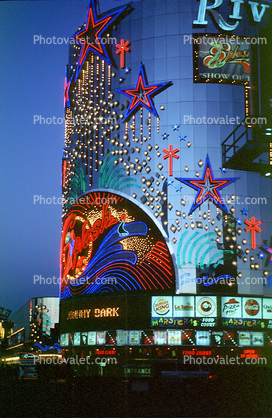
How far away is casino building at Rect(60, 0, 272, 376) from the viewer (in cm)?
3666

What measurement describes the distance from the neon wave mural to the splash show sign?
11.3 meters

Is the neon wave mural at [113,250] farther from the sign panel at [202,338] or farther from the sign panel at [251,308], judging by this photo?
the sign panel at [251,308]

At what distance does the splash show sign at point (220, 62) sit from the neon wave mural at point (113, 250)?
11.3 metres

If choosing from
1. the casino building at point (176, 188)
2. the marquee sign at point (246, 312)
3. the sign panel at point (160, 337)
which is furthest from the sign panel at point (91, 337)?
the marquee sign at point (246, 312)

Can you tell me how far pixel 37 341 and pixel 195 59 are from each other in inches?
2863

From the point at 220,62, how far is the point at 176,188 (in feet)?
33.5

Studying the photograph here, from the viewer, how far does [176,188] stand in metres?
38.2

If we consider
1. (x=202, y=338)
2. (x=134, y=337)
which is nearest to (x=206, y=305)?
(x=202, y=338)

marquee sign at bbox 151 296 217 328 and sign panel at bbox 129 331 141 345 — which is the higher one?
marquee sign at bbox 151 296 217 328

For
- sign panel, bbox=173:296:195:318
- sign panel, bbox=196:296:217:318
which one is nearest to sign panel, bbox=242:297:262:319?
sign panel, bbox=196:296:217:318

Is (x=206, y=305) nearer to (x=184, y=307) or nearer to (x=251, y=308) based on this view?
(x=184, y=307)

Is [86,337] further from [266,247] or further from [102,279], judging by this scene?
[266,247]

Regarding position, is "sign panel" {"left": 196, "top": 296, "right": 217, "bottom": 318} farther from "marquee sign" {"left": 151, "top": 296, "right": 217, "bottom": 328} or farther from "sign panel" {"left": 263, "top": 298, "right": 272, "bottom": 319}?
"sign panel" {"left": 263, "top": 298, "right": 272, "bottom": 319}

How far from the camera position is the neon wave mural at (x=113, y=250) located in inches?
1489
